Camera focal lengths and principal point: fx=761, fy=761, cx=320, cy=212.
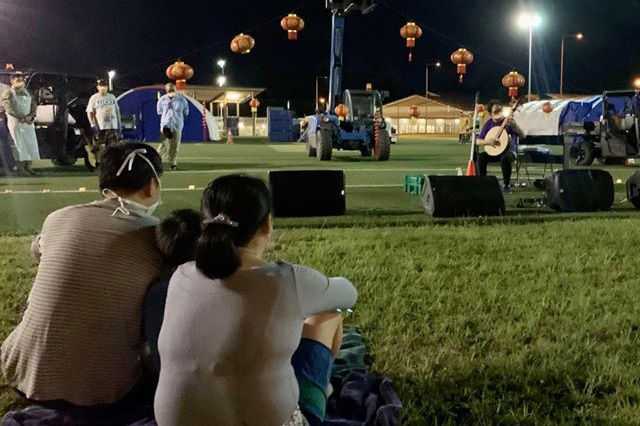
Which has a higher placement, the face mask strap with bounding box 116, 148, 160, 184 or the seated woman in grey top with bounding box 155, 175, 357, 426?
the face mask strap with bounding box 116, 148, 160, 184

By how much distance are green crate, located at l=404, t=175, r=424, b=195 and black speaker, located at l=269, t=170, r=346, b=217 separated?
226cm

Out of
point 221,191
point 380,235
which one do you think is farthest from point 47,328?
point 380,235

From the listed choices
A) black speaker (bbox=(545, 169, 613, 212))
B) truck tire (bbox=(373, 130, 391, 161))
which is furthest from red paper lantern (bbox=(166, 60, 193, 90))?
black speaker (bbox=(545, 169, 613, 212))

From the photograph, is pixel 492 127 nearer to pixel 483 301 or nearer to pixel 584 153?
pixel 483 301

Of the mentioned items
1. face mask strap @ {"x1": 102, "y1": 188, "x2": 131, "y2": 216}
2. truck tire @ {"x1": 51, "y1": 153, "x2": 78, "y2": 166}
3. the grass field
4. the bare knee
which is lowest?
the grass field

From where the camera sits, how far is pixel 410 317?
4.66 meters

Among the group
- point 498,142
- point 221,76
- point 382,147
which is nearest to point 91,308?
point 498,142

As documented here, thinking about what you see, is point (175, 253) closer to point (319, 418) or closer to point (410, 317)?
point (319, 418)

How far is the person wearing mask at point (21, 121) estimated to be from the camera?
531 inches

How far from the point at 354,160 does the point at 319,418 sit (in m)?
17.1

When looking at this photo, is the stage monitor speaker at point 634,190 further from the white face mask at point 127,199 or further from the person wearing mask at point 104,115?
the person wearing mask at point 104,115

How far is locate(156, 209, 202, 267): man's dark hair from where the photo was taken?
2984 millimetres

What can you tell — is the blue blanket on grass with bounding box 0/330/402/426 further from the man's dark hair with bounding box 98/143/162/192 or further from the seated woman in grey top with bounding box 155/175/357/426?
the man's dark hair with bounding box 98/143/162/192

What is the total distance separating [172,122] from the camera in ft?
50.5
